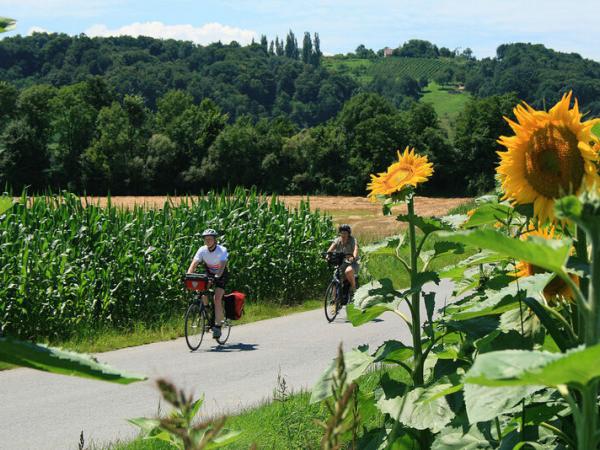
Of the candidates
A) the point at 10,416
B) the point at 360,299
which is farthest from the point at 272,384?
the point at 360,299

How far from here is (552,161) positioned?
6.94 ft

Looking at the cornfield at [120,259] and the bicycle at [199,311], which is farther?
the cornfield at [120,259]

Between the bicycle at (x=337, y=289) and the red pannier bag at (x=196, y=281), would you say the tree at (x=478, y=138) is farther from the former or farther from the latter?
the red pannier bag at (x=196, y=281)

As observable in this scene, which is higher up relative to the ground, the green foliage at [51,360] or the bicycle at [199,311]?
the green foliage at [51,360]

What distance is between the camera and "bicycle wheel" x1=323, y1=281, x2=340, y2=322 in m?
16.4

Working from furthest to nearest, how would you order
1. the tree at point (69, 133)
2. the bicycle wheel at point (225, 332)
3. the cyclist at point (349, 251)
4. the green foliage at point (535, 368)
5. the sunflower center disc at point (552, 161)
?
the tree at point (69, 133) → the cyclist at point (349, 251) → the bicycle wheel at point (225, 332) → the sunflower center disc at point (552, 161) → the green foliage at point (535, 368)

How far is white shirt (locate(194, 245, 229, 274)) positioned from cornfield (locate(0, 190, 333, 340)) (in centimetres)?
205

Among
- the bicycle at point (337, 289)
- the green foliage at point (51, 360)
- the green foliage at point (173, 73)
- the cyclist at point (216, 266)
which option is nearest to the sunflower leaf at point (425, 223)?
the green foliage at point (51, 360)

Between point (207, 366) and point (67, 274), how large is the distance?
3.51 m

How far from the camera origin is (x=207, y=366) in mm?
12133

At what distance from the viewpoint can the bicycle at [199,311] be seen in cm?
1317

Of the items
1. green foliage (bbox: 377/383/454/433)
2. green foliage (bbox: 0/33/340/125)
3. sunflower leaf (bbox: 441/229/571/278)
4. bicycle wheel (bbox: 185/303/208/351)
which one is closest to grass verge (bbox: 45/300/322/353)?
bicycle wheel (bbox: 185/303/208/351)

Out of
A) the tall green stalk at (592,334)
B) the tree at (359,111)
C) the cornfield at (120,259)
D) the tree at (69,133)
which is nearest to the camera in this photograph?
the tall green stalk at (592,334)

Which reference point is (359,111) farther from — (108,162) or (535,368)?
(535,368)
